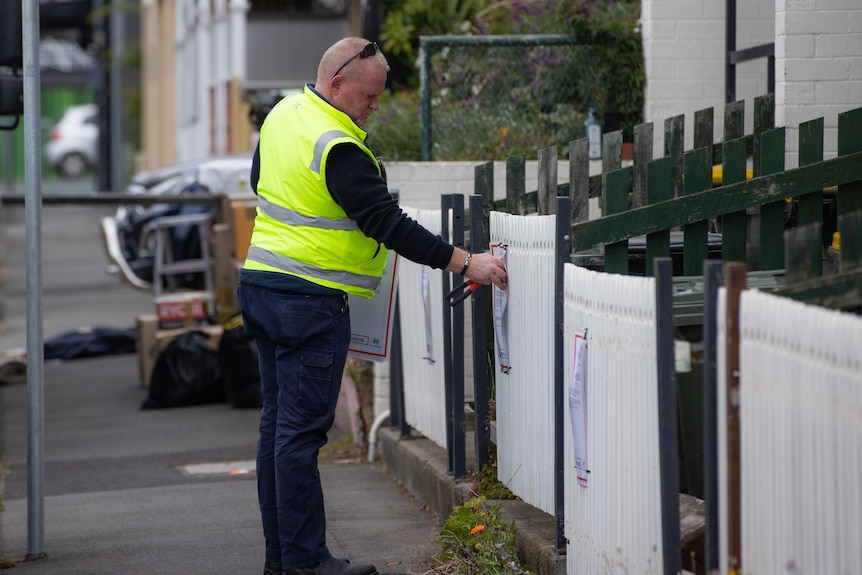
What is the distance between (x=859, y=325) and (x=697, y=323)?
1538 mm

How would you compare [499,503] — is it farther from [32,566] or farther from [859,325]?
[859,325]

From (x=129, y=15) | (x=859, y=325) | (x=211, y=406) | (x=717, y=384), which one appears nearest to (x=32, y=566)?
(x=717, y=384)

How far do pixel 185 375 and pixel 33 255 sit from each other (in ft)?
14.5

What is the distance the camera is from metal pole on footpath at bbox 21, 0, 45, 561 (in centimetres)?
495

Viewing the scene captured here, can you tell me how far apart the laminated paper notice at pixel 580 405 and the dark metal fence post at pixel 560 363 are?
199 mm

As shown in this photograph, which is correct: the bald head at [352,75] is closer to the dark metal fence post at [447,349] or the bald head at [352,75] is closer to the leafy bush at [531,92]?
the dark metal fence post at [447,349]

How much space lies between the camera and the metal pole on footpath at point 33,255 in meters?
4.95

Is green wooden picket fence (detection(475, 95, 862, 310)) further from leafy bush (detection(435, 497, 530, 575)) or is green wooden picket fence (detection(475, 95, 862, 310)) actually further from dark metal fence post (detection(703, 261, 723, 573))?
dark metal fence post (detection(703, 261, 723, 573))

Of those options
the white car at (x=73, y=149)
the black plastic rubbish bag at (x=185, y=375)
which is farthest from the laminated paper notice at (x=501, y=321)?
the white car at (x=73, y=149)

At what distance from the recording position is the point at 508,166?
502 centimetres

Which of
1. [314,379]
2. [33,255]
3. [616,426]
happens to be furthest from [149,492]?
[616,426]

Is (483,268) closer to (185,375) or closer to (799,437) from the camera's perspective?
(799,437)

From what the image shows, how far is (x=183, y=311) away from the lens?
10.2 meters

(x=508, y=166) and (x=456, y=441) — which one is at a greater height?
(x=508, y=166)
